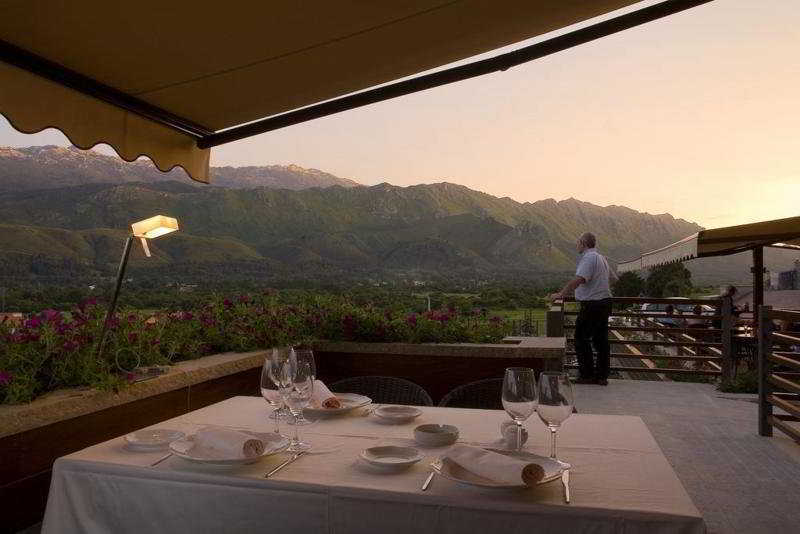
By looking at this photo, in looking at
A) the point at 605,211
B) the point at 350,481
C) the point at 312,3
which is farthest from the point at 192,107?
the point at 605,211

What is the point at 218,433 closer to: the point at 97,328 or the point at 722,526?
the point at 97,328

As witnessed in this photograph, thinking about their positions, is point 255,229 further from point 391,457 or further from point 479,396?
point 391,457

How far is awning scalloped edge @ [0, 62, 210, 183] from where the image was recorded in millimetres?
2277

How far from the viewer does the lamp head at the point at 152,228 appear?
267 centimetres

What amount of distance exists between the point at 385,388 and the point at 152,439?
1.44 m

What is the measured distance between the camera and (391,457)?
166 cm

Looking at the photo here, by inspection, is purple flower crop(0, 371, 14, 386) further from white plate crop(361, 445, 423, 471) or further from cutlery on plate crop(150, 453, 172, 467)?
white plate crop(361, 445, 423, 471)

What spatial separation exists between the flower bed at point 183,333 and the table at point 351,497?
0.75 meters

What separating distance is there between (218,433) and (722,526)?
272cm

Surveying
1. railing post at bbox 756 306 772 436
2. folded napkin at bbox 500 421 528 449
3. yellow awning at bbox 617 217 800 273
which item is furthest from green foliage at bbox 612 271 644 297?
folded napkin at bbox 500 421 528 449

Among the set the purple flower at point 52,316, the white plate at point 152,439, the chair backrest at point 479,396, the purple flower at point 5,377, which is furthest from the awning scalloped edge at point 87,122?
the chair backrest at point 479,396

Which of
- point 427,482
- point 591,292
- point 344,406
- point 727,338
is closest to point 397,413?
point 344,406

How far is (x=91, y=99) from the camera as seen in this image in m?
2.63

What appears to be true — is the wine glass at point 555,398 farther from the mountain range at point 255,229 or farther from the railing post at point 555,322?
the railing post at point 555,322
